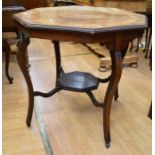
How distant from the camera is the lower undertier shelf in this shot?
6.14ft

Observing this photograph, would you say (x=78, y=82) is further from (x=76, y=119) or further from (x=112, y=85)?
(x=112, y=85)

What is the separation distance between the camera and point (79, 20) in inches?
57.7

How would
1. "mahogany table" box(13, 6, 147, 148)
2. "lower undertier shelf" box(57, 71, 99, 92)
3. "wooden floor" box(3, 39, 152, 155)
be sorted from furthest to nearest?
1. "lower undertier shelf" box(57, 71, 99, 92)
2. "wooden floor" box(3, 39, 152, 155)
3. "mahogany table" box(13, 6, 147, 148)

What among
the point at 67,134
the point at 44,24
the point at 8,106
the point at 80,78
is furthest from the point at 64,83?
the point at 44,24

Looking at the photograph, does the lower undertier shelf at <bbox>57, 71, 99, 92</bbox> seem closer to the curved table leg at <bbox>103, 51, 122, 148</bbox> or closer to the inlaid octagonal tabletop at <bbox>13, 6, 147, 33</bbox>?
the curved table leg at <bbox>103, 51, 122, 148</bbox>

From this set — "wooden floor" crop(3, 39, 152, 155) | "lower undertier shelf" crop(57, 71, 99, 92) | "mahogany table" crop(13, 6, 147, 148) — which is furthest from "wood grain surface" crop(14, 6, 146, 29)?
"wooden floor" crop(3, 39, 152, 155)

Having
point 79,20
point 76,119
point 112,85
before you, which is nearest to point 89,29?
point 79,20

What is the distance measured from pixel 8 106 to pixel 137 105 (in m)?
1.11

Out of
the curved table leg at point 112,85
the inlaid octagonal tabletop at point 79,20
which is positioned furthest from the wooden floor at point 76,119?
the inlaid octagonal tabletop at point 79,20

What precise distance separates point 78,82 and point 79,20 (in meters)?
0.63

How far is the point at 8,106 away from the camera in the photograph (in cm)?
206

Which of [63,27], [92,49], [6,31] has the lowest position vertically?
[92,49]

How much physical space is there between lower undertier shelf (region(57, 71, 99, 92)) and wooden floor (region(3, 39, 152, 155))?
23 cm

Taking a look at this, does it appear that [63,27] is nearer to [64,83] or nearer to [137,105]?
[64,83]
